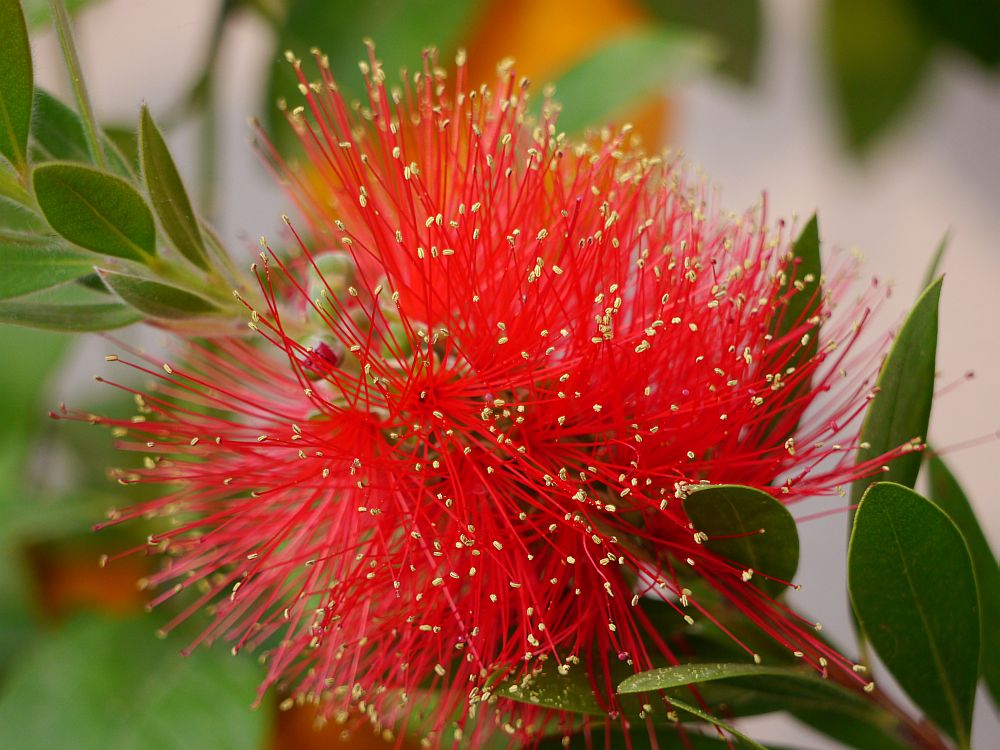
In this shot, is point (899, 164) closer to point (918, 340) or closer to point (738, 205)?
point (738, 205)

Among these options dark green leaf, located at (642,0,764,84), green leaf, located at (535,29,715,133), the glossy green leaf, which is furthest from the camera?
dark green leaf, located at (642,0,764,84)

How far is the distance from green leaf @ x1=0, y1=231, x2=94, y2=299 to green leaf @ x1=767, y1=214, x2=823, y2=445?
28 cm

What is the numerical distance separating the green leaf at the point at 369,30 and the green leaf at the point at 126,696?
0.42 metres

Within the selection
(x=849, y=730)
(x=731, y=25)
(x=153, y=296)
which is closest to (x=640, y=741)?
(x=849, y=730)

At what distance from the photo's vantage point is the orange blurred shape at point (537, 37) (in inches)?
34.8

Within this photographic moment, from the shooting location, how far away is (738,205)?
3.95ft

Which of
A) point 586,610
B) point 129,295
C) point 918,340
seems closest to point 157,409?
point 129,295

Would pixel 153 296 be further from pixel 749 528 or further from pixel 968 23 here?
pixel 968 23

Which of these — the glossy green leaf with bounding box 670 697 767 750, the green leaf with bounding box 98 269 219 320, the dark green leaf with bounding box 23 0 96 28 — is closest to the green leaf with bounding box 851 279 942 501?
the glossy green leaf with bounding box 670 697 767 750

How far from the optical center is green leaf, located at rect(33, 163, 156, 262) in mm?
373

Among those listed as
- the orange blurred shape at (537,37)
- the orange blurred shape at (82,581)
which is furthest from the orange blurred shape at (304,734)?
the orange blurred shape at (537,37)

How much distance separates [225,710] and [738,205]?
0.82 metres

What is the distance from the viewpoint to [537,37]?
887 millimetres

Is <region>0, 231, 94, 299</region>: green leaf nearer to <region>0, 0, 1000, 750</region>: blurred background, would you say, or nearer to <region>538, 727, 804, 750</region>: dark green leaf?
<region>0, 0, 1000, 750</region>: blurred background
